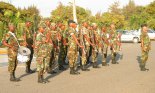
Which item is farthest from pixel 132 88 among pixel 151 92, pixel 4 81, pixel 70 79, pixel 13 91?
pixel 4 81

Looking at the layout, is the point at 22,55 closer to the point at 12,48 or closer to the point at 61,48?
the point at 12,48

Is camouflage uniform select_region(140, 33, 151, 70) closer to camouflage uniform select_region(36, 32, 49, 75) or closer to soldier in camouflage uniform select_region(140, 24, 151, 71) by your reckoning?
soldier in camouflage uniform select_region(140, 24, 151, 71)

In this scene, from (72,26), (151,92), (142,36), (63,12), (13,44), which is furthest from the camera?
(63,12)

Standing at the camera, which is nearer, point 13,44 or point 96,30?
point 13,44

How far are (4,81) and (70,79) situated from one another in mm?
2014

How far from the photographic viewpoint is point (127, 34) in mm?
36875

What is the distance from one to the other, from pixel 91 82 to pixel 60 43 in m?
3.76

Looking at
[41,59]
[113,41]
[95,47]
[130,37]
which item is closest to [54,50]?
[95,47]

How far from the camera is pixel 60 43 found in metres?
14.6

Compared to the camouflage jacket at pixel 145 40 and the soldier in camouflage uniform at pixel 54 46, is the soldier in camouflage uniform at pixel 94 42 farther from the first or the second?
the camouflage jacket at pixel 145 40

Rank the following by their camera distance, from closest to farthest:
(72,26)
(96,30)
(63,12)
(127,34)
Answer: (72,26) < (96,30) < (127,34) < (63,12)

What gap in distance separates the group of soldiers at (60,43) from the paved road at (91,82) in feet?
1.38

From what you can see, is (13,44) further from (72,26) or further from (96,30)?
(96,30)

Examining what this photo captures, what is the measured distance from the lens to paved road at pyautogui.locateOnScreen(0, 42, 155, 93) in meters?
9.91
